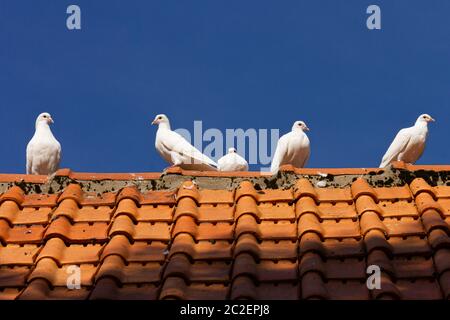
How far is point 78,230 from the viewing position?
6.59 m

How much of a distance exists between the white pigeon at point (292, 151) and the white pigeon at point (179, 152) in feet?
1.74

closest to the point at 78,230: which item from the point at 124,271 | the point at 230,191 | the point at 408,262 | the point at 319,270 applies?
the point at 124,271

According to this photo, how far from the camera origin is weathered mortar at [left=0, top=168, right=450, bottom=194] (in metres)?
7.26

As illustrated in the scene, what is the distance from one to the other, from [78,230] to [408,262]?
6.85 feet

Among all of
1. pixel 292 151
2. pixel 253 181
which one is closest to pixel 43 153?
pixel 292 151

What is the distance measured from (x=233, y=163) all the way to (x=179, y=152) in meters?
1.01

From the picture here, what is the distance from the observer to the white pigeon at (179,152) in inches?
328

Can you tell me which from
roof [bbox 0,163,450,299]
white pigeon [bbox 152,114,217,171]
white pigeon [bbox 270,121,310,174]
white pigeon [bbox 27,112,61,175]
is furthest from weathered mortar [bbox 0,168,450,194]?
white pigeon [bbox 27,112,61,175]

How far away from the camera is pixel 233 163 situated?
31.2 feet

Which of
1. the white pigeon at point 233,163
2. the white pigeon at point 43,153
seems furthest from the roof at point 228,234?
the white pigeon at point 233,163

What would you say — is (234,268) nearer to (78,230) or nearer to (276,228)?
(276,228)

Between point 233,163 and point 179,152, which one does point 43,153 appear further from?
point 233,163

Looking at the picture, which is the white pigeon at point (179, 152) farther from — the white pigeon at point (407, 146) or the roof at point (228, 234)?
the white pigeon at point (407, 146)

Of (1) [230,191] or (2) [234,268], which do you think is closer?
(2) [234,268]
